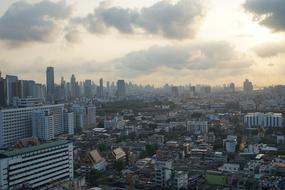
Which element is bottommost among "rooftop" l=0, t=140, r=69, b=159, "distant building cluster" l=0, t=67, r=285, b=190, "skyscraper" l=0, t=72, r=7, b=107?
"distant building cluster" l=0, t=67, r=285, b=190

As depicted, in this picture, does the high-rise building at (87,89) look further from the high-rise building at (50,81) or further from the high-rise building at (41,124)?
the high-rise building at (41,124)

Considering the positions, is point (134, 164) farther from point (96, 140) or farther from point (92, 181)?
point (96, 140)

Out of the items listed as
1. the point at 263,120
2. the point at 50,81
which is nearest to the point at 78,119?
the point at 263,120

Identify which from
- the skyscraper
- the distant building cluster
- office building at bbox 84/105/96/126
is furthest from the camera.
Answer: the skyscraper

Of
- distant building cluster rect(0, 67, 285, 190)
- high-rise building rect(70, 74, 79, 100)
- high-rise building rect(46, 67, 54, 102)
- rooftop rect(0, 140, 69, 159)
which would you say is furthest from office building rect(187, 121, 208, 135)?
high-rise building rect(70, 74, 79, 100)

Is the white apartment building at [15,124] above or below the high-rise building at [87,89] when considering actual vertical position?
below

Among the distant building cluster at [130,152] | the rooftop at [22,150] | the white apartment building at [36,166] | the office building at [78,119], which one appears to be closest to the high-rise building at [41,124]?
the distant building cluster at [130,152]

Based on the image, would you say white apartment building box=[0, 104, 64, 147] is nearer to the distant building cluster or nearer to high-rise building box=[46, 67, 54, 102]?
the distant building cluster

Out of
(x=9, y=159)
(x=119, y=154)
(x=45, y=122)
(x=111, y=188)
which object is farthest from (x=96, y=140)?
(x=9, y=159)
